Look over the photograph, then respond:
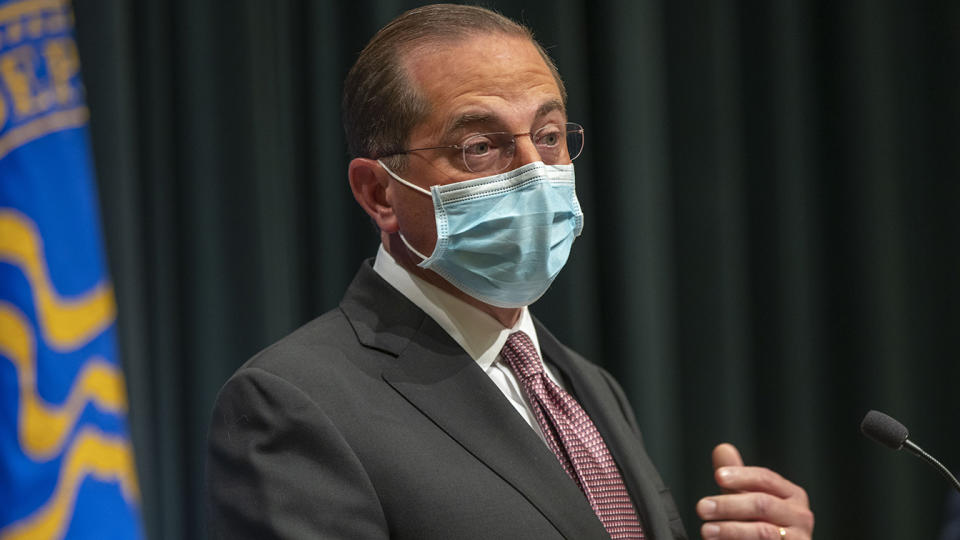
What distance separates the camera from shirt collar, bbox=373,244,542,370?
5.41 ft

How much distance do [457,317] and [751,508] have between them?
0.58m

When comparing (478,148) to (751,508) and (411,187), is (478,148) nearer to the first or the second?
(411,187)

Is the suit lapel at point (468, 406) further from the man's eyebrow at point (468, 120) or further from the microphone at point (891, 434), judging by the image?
the microphone at point (891, 434)

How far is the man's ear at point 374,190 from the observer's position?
1.68 m

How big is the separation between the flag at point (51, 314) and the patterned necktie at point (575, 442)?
76 centimetres

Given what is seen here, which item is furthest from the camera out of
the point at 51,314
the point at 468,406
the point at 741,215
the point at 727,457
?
the point at 741,215

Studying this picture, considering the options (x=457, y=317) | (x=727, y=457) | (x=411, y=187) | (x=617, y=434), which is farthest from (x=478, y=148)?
(x=727, y=457)

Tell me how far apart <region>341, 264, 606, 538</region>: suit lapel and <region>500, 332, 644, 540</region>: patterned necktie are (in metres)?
0.09

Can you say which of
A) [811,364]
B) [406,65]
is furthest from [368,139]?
[811,364]

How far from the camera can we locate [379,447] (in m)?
1.44

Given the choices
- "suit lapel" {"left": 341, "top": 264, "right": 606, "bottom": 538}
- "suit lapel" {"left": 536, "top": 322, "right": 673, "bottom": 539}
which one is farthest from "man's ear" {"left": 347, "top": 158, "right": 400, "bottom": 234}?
"suit lapel" {"left": 536, "top": 322, "right": 673, "bottom": 539}

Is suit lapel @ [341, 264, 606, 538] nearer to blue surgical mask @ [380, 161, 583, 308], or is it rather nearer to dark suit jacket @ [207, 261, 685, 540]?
dark suit jacket @ [207, 261, 685, 540]

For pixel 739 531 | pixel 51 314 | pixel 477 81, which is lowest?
pixel 739 531

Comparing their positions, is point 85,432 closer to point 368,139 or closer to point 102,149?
point 368,139
